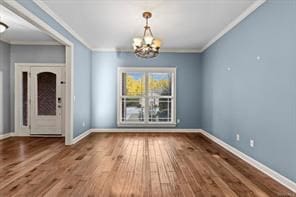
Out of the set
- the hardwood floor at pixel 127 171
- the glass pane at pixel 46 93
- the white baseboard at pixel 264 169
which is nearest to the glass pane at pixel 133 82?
the glass pane at pixel 46 93

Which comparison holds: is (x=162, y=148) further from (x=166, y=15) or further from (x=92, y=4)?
(x=92, y=4)

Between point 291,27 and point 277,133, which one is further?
point 277,133

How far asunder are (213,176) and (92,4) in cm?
340

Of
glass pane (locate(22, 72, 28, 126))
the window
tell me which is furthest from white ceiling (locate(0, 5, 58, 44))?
the window

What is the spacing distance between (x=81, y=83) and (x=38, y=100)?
1499 mm

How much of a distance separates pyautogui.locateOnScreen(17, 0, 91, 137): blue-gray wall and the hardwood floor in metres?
0.85

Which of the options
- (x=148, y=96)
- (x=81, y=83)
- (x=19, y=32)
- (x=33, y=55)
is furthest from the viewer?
(x=148, y=96)

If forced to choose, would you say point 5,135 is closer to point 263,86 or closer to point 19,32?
point 19,32

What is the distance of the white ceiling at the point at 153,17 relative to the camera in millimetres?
3820

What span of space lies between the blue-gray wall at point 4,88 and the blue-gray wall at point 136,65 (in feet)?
7.97

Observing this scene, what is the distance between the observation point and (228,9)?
4.03m

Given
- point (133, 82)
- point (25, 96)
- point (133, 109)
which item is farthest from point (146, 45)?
point (25, 96)

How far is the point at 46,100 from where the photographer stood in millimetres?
6758

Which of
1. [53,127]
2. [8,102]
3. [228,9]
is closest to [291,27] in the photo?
[228,9]
